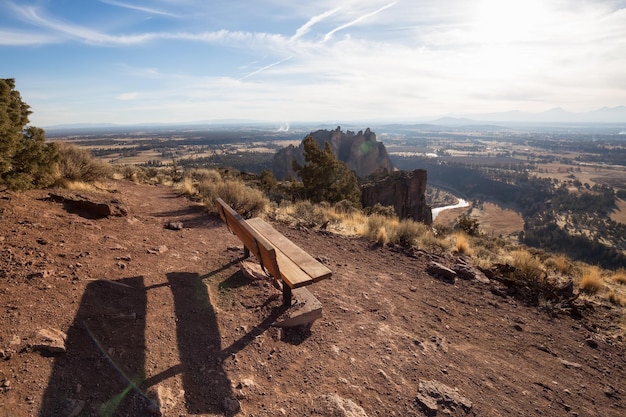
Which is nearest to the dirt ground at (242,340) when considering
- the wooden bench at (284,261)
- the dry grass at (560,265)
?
the wooden bench at (284,261)

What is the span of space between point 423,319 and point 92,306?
3.93 metres

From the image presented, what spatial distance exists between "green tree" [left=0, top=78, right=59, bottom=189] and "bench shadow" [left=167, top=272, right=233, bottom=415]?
3.44 metres

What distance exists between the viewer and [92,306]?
10.7 feet

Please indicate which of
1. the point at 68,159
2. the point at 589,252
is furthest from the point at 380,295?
the point at 589,252

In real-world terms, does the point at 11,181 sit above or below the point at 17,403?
above

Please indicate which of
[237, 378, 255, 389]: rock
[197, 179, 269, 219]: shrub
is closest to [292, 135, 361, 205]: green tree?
[197, 179, 269, 219]: shrub

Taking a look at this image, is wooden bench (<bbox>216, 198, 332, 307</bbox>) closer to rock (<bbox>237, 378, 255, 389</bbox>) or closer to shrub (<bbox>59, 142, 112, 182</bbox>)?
rock (<bbox>237, 378, 255, 389</bbox>)

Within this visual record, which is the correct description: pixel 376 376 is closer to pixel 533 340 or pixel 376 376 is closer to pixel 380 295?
pixel 380 295

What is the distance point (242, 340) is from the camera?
3.36 m

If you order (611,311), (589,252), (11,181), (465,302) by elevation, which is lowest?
(589,252)

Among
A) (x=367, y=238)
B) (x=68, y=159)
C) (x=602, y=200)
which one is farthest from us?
(x=602, y=200)

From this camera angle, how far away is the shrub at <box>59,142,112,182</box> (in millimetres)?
→ 8312

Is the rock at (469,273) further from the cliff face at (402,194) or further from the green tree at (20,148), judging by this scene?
the cliff face at (402,194)

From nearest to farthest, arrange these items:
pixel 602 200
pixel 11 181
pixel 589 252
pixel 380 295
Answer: pixel 380 295, pixel 11 181, pixel 589 252, pixel 602 200
